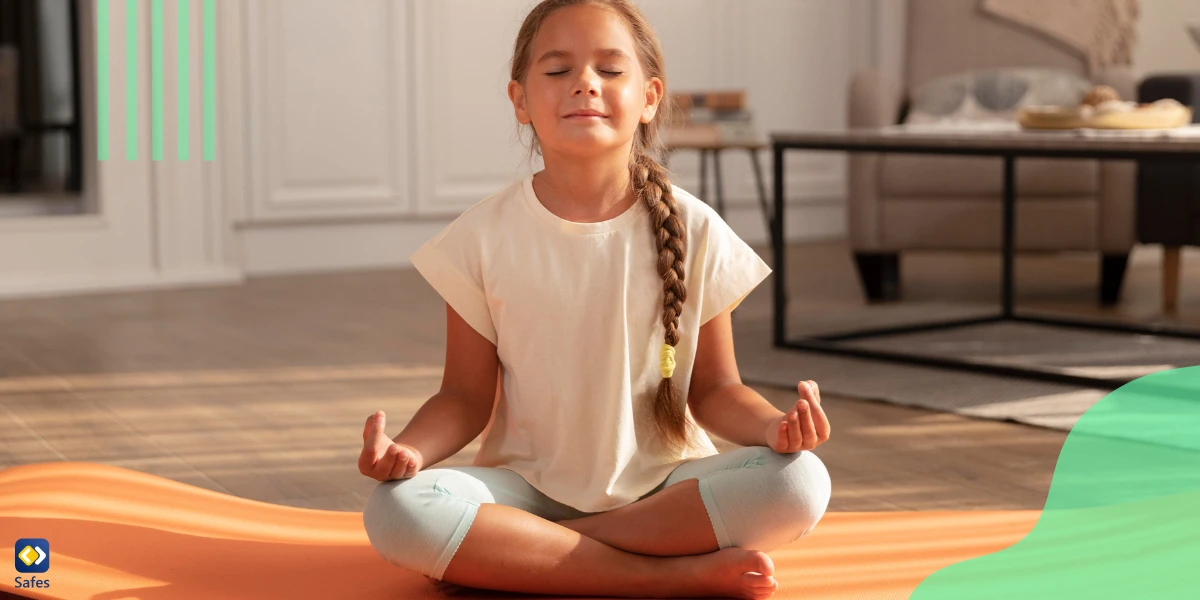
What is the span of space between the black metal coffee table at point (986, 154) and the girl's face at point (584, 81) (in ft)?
4.19

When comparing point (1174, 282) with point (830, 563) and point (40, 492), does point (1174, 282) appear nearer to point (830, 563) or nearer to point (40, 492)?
point (830, 563)

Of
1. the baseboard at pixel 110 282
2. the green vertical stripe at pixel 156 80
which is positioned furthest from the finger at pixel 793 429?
the green vertical stripe at pixel 156 80

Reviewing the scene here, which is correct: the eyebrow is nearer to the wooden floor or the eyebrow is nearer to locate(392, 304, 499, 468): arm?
locate(392, 304, 499, 468): arm

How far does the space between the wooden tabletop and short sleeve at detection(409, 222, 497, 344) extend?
1357mm

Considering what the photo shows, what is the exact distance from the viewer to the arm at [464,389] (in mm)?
1268

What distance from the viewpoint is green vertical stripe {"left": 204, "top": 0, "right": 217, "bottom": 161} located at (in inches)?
158

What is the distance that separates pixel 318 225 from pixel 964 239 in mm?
1947

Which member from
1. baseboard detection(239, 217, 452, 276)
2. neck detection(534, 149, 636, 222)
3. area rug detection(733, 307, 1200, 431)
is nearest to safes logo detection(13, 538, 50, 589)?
neck detection(534, 149, 636, 222)

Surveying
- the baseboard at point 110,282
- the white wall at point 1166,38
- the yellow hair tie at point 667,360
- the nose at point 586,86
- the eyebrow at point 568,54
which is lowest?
the baseboard at point 110,282

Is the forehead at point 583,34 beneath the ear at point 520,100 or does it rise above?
above

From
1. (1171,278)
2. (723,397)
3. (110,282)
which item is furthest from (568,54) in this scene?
(110,282)

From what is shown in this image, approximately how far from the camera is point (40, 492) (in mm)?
1546

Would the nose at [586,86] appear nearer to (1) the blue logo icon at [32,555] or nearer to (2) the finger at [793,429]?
(2) the finger at [793,429]

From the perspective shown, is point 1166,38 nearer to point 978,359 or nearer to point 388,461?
point 978,359
